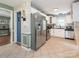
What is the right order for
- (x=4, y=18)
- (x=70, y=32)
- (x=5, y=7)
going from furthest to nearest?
(x=4, y=18) < (x=70, y=32) < (x=5, y=7)

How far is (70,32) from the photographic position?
22.2ft

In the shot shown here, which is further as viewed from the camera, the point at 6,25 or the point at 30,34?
the point at 6,25

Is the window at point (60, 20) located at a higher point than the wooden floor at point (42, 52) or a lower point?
higher

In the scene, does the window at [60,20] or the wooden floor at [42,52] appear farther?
the window at [60,20]

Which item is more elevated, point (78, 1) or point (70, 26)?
point (78, 1)

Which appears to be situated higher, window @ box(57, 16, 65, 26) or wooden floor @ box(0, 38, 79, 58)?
window @ box(57, 16, 65, 26)

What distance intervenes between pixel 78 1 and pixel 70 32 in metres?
3.17

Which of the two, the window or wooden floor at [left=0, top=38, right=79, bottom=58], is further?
the window

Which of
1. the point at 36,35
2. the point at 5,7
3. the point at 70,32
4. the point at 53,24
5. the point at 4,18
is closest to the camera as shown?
the point at 36,35

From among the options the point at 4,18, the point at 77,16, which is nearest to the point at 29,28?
the point at 77,16

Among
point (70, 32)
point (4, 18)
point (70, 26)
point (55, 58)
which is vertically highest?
point (4, 18)

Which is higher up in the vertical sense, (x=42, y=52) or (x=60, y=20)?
(x=60, y=20)

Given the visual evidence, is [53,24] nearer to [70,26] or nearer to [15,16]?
[70,26]

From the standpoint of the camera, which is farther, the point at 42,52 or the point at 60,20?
the point at 60,20
